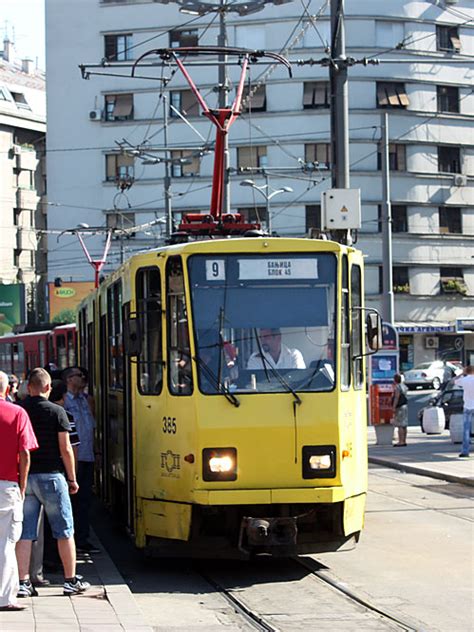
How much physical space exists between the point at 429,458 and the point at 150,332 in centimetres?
1441

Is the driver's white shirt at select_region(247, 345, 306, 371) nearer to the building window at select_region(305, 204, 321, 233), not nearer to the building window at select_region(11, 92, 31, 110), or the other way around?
the building window at select_region(305, 204, 321, 233)

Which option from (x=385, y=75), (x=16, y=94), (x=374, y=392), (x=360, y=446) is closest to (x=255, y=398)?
(x=360, y=446)

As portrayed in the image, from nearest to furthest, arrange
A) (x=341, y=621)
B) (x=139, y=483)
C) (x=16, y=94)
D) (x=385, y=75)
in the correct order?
(x=341, y=621)
(x=139, y=483)
(x=385, y=75)
(x=16, y=94)

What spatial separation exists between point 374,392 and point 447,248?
3866 centimetres

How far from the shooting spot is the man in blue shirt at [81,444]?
A: 44.2 ft

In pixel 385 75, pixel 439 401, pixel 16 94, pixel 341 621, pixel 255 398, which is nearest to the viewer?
pixel 341 621

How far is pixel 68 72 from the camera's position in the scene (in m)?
67.6

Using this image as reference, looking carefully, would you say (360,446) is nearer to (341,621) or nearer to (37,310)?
(341,621)

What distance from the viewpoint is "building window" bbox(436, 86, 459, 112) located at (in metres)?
66.9

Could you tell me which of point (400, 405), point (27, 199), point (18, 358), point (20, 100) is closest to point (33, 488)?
point (400, 405)

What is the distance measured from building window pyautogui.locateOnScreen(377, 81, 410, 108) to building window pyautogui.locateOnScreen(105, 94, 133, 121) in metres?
12.1

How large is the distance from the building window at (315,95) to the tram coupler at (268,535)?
55813 mm

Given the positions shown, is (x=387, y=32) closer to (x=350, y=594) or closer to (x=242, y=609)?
(x=350, y=594)

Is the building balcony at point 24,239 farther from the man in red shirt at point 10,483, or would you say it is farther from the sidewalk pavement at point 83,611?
the man in red shirt at point 10,483
